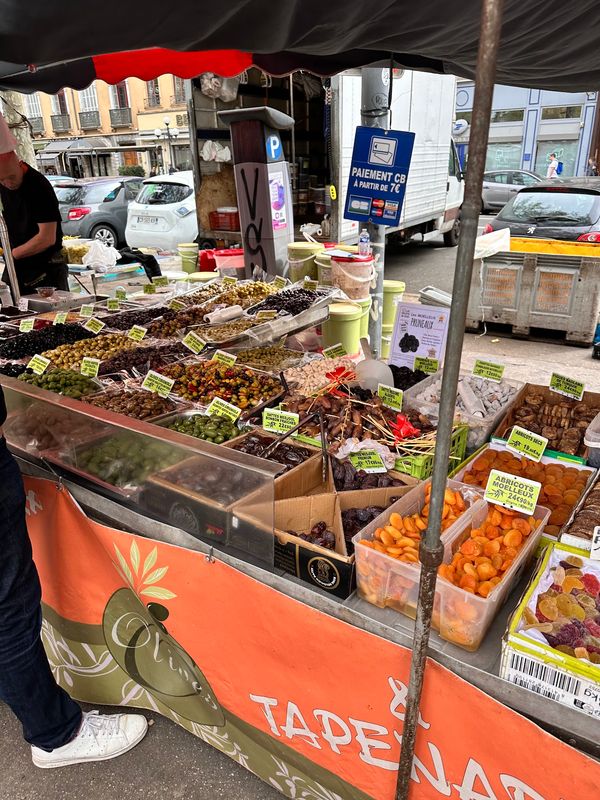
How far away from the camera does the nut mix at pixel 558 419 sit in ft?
7.66

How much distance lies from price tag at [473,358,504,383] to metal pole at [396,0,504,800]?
5.69 feet

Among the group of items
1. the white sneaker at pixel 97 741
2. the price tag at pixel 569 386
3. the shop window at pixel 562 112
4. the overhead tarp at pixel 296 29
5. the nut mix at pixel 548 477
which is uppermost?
the shop window at pixel 562 112

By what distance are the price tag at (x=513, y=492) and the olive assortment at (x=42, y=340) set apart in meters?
3.00

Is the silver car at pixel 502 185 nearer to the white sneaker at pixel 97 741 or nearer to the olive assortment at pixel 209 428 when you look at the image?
the olive assortment at pixel 209 428

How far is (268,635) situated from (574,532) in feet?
3.18

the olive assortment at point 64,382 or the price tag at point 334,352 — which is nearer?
the olive assortment at point 64,382

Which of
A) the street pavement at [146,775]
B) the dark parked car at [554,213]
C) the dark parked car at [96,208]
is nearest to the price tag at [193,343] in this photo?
the street pavement at [146,775]

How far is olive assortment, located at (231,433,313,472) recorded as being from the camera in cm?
219

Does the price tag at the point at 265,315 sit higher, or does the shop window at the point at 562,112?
A: the shop window at the point at 562,112

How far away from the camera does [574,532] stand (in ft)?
5.28

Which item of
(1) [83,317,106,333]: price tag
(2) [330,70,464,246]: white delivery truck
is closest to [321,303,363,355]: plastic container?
(1) [83,317,106,333]: price tag

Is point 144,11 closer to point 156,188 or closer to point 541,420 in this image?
point 541,420

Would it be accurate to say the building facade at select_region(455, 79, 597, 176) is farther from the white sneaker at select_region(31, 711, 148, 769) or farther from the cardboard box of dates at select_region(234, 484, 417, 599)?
the white sneaker at select_region(31, 711, 148, 769)

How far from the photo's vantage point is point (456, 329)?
1051 millimetres
